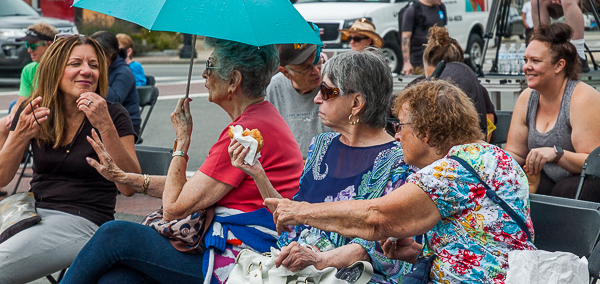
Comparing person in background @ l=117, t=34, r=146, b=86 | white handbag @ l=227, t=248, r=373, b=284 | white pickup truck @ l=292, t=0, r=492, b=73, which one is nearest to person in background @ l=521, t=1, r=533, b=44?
white pickup truck @ l=292, t=0, r=492, b=73

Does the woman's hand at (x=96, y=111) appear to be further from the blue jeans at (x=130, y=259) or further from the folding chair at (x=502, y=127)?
the folding chair at (x=502, y=127)

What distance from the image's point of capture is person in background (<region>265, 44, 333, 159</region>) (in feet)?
12.9

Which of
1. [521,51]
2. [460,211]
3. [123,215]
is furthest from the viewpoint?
[521,51]

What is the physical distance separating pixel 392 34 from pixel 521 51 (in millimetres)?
5017

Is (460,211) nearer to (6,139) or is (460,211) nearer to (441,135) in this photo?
(441,135)

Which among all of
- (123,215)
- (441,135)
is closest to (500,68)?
(123,215)

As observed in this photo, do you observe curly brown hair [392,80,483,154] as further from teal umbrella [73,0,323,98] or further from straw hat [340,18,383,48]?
straw hat [340,18,383,48]

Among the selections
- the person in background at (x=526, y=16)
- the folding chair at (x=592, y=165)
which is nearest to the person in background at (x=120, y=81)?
the folding chair at (x=592, y=165)

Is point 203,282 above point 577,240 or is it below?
below

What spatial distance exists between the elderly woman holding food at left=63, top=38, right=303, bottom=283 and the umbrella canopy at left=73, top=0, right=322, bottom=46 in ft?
0.42

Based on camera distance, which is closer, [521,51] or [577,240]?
[577,240]

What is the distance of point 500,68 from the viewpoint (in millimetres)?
7188

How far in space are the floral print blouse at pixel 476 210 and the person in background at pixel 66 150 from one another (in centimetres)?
176

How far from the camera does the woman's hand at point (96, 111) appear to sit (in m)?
3.18
